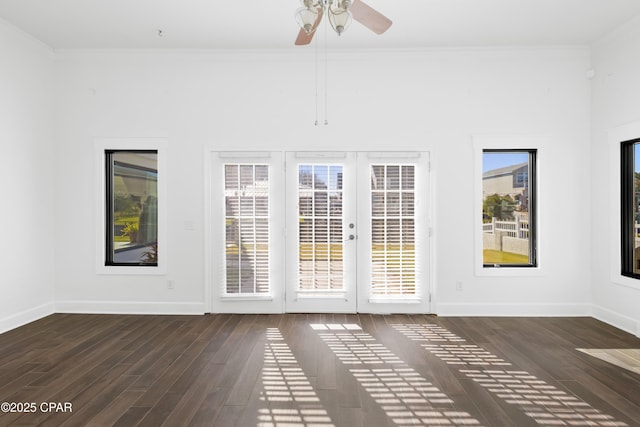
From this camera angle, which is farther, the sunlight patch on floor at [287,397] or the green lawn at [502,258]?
the green lawn at [502,258]

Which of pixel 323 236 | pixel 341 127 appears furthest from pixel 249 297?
pixel 341 127

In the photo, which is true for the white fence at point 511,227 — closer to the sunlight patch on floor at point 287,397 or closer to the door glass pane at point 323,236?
the door glass pane at point 323,236

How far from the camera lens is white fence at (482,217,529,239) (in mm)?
5105

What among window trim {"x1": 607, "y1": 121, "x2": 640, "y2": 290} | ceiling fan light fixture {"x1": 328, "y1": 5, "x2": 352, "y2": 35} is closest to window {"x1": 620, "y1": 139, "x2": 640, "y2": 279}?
window trim {"x1": 607, "y1": 121, "x2": 640, "y2": 290}

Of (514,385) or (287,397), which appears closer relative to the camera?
(287,397)

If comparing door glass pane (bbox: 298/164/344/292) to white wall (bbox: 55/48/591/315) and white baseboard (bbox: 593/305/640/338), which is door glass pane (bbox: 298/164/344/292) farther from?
white baseboard (bbox: 593/305/640/338)

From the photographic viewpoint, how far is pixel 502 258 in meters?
5.11

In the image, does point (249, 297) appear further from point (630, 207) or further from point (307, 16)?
point (630, 207)

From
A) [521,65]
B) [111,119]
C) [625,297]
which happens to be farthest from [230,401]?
[521,65]

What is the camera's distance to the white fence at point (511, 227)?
5.11 m

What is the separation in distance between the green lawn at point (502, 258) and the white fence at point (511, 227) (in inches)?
9.6

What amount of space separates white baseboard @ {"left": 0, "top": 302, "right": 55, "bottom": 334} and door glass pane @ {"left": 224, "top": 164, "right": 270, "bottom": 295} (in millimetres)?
2227

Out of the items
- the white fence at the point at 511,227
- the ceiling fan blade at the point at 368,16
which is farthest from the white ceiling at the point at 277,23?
the white fence at the point at 511,227

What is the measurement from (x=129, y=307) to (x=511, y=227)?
16.3 ft
